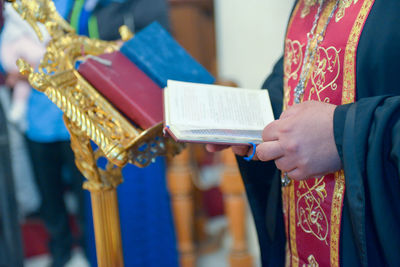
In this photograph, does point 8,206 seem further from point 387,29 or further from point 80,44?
point 387,29

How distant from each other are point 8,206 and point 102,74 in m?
0.60

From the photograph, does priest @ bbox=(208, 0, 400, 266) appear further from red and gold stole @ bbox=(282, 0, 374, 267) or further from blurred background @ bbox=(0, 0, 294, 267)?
blurred background @ bbox=(0, 0, 294, 267)

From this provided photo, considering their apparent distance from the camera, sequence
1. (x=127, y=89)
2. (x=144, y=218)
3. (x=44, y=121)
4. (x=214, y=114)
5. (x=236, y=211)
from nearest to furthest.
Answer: (x=214, y=114)
(x=127, y=89)
(x=144, y=218)
(x=44, y=121)
(x=236, y=211)

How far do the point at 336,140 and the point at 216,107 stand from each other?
230 millimetres

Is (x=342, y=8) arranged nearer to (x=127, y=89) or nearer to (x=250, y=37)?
(x=127, y=89)

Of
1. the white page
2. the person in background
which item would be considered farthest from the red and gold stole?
the person in background

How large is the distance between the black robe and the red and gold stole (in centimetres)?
2

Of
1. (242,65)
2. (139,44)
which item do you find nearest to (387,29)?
(139,44)

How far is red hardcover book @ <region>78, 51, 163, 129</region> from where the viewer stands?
0.77m

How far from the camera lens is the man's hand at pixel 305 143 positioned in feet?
1.90

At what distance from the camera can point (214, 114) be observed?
0.69 metres

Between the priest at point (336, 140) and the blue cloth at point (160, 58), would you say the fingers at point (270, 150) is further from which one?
the blue cloth at point (160, 58)

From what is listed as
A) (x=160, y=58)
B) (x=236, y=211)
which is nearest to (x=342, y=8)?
(x=160, y=58)

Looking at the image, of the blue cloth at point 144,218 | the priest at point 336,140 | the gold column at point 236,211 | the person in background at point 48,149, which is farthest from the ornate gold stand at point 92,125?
the gold column at point 236,211
